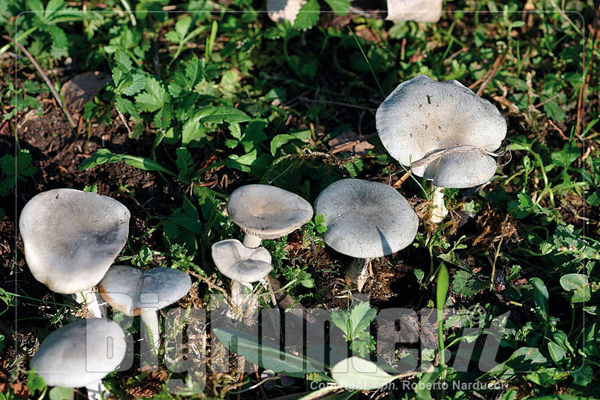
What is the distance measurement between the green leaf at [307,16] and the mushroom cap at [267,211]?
1978mm

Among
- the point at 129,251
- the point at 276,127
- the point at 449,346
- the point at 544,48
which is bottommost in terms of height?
the point at 449,346

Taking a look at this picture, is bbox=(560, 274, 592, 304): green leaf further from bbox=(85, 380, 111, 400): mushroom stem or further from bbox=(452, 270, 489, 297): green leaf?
bbox=(85, 380, 111, 400): mushroom stem

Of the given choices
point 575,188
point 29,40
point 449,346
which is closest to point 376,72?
point 575,188

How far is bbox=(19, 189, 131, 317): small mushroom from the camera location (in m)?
2.82

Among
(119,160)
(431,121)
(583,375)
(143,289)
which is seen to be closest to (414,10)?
(431,121)

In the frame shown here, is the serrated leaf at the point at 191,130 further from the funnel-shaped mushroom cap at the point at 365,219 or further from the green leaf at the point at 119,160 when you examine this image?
the funnel-shaped mushroom cap at the point at 365,219

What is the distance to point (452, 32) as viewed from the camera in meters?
5.28

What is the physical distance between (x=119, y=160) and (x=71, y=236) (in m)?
1.06

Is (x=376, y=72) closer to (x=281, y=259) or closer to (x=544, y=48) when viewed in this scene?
(x=544, y=48)

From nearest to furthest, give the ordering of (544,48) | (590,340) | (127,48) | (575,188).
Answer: (590,340) < (575,188) < (127,48) < (544,48)

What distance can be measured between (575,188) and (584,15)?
2183 millimetres

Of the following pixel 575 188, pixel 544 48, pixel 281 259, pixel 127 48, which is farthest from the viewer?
pixel 544 48

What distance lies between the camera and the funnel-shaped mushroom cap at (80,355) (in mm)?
2629

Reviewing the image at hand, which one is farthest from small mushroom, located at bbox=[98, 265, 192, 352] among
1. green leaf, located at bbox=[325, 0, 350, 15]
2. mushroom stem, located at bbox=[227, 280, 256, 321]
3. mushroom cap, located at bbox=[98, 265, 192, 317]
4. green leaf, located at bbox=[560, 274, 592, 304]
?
green leaf, located at bbox=[325, 0, 350, 15]
